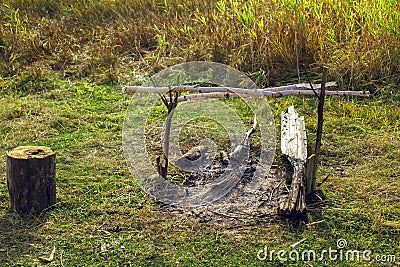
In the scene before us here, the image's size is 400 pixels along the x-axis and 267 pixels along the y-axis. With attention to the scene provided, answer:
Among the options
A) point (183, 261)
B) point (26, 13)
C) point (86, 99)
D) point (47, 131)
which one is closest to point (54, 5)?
point (26, 13)

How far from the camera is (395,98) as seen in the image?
17.8 feet

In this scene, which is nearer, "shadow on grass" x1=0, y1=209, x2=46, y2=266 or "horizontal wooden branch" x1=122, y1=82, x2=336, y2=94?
"shadow on grass" x1=0, y1=209, x2=46, y2=266

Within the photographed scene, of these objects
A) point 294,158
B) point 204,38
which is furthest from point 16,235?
point 204,38

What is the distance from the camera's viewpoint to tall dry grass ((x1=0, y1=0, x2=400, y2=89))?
18.6 ft

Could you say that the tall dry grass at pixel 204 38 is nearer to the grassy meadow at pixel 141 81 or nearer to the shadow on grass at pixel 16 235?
the grassy meadow at pixel 141 81

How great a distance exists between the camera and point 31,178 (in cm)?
362

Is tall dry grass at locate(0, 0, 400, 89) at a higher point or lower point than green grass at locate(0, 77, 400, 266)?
higher

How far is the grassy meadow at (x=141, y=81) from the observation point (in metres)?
3.48

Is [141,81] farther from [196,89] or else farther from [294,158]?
[294,158]

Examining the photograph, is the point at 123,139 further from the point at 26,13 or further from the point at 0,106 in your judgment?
the point at 26,13

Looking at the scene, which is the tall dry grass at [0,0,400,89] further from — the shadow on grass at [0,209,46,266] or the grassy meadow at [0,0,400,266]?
the shadow on grass at [0,209,46,266]

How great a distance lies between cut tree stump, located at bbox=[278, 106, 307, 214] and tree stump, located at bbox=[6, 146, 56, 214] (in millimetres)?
1443

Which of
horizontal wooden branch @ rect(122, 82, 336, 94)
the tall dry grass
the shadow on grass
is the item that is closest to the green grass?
the shadow on grass

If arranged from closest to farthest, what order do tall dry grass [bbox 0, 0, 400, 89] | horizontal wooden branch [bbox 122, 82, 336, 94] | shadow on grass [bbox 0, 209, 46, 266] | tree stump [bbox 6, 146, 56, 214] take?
shadow on grass [bbox 0, 209, 46, 266] → tree stump [bbox 6, 146, 56, 214] → horizontal wooden branch [bbox 122, 82, 336, 94] → tall dry grass [bbox 0, 0, 400, 89]
